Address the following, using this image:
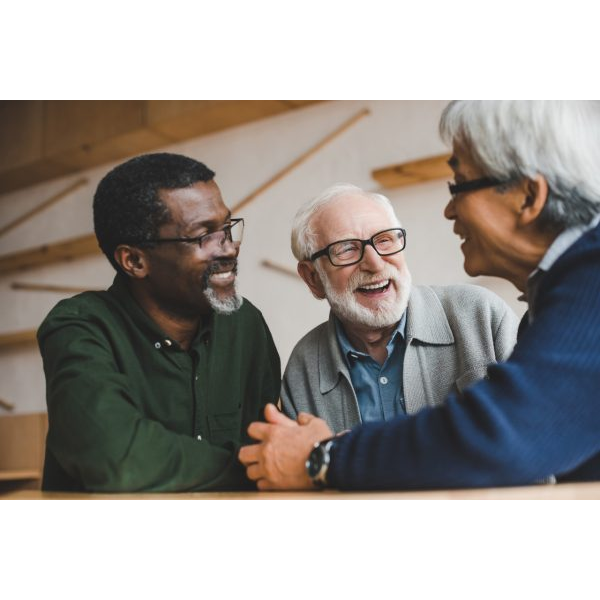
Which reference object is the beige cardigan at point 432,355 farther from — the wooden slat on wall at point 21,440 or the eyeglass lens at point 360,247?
the wooden slat on wall at point 21,440

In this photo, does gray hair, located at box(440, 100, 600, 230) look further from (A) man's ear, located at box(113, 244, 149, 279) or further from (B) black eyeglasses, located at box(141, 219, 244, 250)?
(A) man's ear, located at box(113, 244, 149, 279)

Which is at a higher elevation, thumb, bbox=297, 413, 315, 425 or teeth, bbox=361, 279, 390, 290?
teeth, bbox=361, 279, 390, 290

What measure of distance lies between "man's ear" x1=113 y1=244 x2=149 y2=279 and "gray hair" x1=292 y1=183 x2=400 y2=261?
308 mm

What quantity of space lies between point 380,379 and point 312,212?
0.37 metres

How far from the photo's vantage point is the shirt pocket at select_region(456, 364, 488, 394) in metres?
1.18

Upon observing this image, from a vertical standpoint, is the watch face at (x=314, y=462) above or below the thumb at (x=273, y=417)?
below

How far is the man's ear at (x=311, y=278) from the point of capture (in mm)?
1334

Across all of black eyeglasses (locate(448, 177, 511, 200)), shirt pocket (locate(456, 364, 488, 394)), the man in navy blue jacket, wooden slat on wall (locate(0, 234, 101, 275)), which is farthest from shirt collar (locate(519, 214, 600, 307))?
wooden slat on wall (locate(0, 234, 101, 275))

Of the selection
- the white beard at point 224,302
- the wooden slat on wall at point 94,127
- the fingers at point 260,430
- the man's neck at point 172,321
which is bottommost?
the fingers at point 260,430

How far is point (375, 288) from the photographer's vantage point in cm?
126

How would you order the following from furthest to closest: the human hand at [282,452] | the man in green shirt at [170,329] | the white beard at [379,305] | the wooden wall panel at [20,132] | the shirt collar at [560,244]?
the wooden wall panel at [20,132]
the white beard at [379,305]
the man in green shirt at [170,329]
the human hand at [282,452]
the shirt collar at [560,244]

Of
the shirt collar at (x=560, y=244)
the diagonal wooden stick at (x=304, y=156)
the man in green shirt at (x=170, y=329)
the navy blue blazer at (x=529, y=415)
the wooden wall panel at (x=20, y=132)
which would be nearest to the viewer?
the navy blue blazer at (x=529, y=415)

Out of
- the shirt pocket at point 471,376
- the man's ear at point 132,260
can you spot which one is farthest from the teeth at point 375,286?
the man's ear at point 132,260
